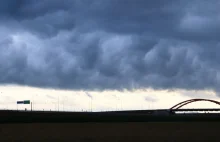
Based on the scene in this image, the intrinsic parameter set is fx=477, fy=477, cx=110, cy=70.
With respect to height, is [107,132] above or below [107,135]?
above

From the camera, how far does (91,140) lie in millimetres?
46875

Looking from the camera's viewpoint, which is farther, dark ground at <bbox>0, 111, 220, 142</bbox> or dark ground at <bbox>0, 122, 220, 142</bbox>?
dark ground at <bbox>0, 111, 220, 142</bbox>

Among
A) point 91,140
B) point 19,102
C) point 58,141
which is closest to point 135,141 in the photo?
point 91,140

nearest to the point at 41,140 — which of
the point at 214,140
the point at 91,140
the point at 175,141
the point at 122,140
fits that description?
the point at 91,140

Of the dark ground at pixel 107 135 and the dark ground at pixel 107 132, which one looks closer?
the dark ground at pixel 107 135

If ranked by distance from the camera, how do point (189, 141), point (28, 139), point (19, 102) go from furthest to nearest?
point (19, 102) → point (28, 139) → point (189, 141)

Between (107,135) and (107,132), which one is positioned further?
(107,132)

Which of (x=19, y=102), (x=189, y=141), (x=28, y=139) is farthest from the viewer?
(x=19, y=102)

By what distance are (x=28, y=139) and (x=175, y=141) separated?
14.8 m

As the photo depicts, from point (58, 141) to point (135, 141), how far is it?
7429 millimetres

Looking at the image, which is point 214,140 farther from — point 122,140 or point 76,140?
point 76,140

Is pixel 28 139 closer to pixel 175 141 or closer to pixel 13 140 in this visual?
pixel 13 140

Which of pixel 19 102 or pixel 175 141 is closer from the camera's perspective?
pixel 175 141

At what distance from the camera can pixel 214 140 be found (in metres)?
46.1
